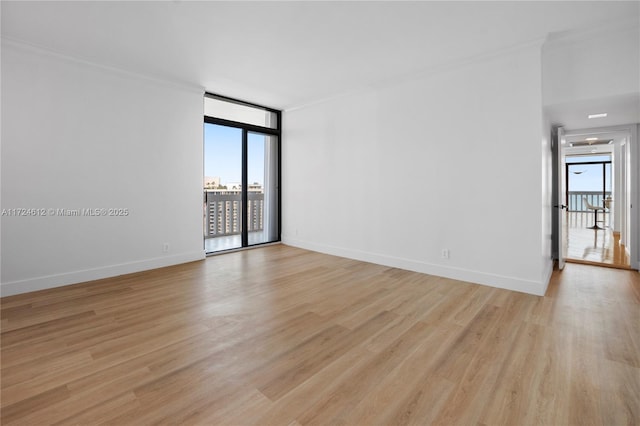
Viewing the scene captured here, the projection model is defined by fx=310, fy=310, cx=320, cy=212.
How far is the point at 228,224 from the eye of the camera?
6.02 m

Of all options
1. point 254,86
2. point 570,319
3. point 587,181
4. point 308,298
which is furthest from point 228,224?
point 587,181

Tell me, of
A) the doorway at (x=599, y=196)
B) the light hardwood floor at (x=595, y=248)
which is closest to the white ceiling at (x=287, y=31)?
the doorway at (x=599, y=196)

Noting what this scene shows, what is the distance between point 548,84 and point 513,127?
0.56 metres

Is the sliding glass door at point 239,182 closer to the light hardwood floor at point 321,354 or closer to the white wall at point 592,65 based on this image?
the light hardwood floor at point 321,354

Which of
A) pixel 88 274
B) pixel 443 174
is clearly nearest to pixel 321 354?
pixel 443 174

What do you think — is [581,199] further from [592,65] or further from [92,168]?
[92,168]

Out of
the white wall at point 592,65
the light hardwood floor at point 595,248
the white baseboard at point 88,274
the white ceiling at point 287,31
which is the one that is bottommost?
the white baseboard at point 88,274

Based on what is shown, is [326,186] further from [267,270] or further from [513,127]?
[513,127]

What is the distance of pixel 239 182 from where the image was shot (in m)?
5.70

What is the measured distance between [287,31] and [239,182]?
3117mm

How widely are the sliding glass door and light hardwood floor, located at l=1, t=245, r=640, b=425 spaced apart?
2.24 meters

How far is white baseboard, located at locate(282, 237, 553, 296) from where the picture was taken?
→ 133 inches

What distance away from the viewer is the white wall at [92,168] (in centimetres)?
333

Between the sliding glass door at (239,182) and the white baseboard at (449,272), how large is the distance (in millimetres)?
1427
